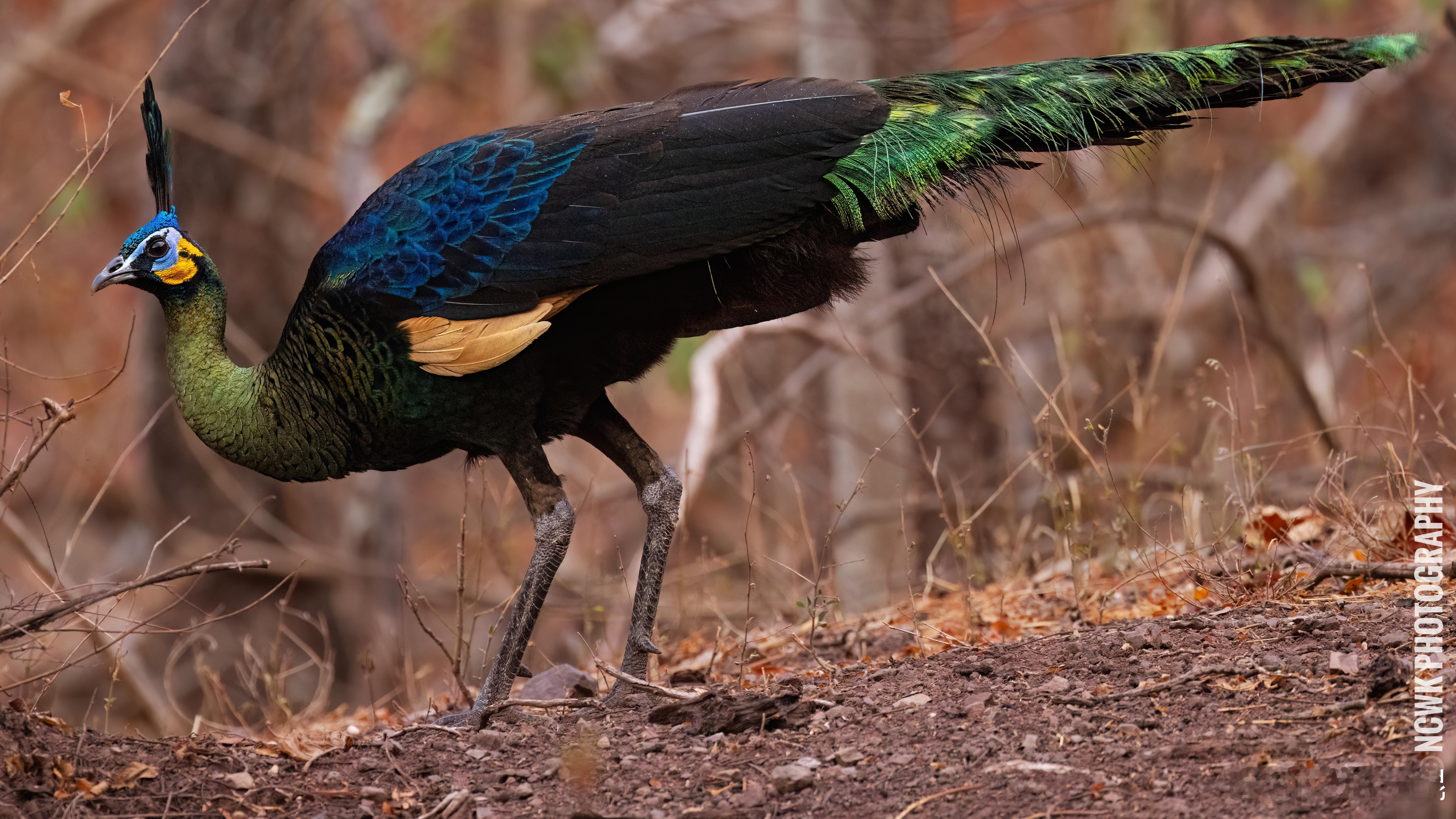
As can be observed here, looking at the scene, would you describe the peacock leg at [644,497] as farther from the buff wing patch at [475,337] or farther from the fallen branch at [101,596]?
the fallen branch at [101,596]

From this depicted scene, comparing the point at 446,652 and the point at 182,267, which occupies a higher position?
the point at 182,267

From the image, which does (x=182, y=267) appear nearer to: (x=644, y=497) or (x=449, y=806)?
(x=644, y=497)

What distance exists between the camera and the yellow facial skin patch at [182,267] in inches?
174

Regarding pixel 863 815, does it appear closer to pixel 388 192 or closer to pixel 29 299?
pixel 388 192

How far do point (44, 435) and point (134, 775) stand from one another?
0.95m

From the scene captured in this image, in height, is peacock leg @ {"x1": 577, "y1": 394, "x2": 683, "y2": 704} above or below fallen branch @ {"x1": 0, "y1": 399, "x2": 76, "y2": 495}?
below

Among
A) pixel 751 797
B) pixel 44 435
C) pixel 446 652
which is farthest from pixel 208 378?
pixel 751 797

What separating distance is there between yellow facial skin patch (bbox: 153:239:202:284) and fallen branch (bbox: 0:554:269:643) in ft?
4.27

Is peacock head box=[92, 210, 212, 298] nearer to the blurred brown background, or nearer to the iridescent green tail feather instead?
the blurred brown background

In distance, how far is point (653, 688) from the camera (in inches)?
145

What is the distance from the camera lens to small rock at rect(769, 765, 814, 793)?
3.09m

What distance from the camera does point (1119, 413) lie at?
10.1 meters

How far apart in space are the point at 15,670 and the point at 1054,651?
487 cm

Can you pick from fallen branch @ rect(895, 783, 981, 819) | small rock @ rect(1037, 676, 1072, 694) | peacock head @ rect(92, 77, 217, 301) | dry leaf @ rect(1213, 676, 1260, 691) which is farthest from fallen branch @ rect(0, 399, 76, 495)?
dry leaf @ rect(1213, 676, 1260, 691)
